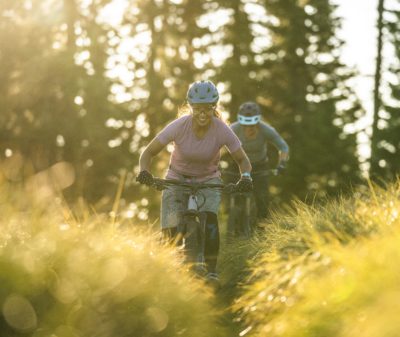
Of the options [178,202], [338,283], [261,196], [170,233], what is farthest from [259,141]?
[338,283]

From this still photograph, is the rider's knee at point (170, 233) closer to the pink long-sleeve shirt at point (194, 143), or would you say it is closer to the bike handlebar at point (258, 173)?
the pink long-sleeve shirt at point (194, 143)

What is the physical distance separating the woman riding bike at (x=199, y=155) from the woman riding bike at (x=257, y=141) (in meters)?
3.59

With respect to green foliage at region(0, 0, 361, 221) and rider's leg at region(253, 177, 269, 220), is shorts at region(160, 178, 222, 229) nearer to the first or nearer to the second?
rider's leg at region(253, 177, 269, 220)

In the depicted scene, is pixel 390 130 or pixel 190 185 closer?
pixel 190 185

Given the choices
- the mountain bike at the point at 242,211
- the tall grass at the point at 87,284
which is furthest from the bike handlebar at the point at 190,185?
the mountain bike at the point at 242,211

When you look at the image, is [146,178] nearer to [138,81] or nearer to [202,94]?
[202,94]

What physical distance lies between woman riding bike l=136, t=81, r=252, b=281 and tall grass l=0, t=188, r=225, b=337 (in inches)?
56.7

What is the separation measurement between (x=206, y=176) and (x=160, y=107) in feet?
84.0

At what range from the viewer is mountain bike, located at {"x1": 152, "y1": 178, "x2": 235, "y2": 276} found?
9241 mm

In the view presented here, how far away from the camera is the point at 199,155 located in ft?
31.3

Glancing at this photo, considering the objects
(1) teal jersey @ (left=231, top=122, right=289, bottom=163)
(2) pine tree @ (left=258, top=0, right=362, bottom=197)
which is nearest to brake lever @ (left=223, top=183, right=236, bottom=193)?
(1) teal jersey @ (left=231, top=122, right=289, bottom=163)

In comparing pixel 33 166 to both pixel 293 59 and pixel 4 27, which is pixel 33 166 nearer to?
pixel 4 27

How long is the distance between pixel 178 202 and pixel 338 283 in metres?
3.65

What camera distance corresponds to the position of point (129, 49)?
35.0 m
